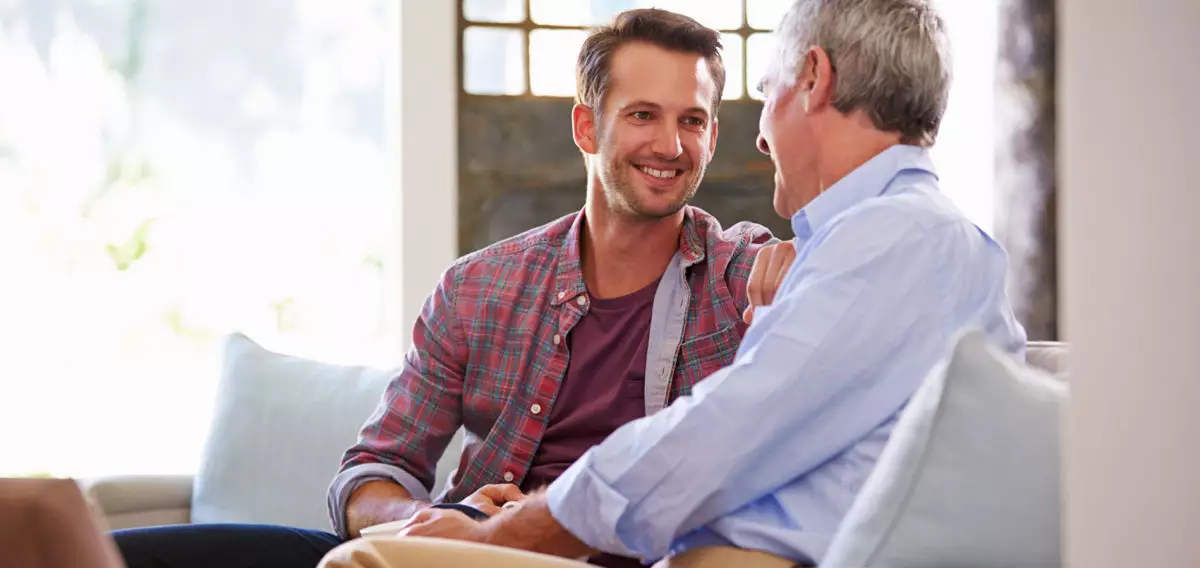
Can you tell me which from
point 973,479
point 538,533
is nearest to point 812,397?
point 973,479

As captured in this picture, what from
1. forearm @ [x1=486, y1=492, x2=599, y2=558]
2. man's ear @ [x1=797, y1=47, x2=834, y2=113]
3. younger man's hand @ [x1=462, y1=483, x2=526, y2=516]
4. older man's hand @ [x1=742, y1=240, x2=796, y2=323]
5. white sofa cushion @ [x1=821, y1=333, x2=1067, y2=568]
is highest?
man's ear @ [x1=797, y1=47, x2=834, y2=113]

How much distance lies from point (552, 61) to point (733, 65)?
0.48 m

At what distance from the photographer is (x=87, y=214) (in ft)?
11.4

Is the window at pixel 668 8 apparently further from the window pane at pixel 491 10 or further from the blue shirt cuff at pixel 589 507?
the blue shirt cuff at pixel 589 507

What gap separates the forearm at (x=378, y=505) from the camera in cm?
191

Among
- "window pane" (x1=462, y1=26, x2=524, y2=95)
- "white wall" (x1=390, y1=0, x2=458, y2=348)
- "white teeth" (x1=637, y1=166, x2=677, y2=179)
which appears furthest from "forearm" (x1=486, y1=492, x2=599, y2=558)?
"window pane" (x1=462, y1=26, x2=524, y2=95)

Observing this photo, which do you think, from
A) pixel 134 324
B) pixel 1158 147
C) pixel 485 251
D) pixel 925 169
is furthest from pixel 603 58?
pixel 134 324

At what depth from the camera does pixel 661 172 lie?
2092 mm

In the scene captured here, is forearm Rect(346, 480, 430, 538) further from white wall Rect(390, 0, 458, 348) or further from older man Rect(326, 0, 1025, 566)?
white wall Rect(390, 0, 458, 348)

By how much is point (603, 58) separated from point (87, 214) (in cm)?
195

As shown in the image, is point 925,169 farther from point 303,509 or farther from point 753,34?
point 753,34

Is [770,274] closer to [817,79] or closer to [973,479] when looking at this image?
[817,79]

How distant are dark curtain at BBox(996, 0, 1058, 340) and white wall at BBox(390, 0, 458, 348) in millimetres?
1427

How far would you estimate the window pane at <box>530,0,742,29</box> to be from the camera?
319 cm
